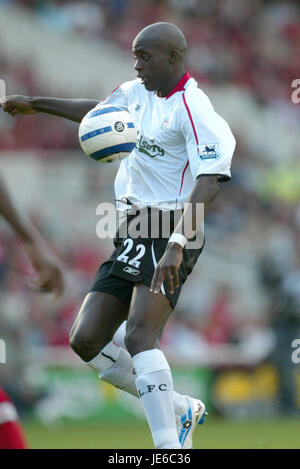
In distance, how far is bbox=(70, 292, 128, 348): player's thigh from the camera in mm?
6184

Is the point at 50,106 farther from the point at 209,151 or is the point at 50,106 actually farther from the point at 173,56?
the point at 209,151

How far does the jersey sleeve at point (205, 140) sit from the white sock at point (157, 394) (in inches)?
45.7

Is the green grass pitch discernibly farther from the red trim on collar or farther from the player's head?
the player's head

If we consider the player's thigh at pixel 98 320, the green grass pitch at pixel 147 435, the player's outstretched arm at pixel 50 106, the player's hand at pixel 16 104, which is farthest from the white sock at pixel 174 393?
the green grass pitch at pixel 147 435

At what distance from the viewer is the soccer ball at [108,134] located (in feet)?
20.6

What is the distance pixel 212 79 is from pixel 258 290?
16.6 ft

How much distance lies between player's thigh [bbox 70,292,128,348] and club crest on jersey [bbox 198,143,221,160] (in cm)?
109

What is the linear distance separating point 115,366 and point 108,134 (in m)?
1.51

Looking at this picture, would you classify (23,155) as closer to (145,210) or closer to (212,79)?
(212,79)

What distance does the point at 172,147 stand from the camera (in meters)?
6.34

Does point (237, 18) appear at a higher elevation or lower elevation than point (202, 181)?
higher

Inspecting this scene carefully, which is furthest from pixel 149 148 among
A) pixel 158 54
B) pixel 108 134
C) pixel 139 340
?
pixel 139 340

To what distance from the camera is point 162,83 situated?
633cm
